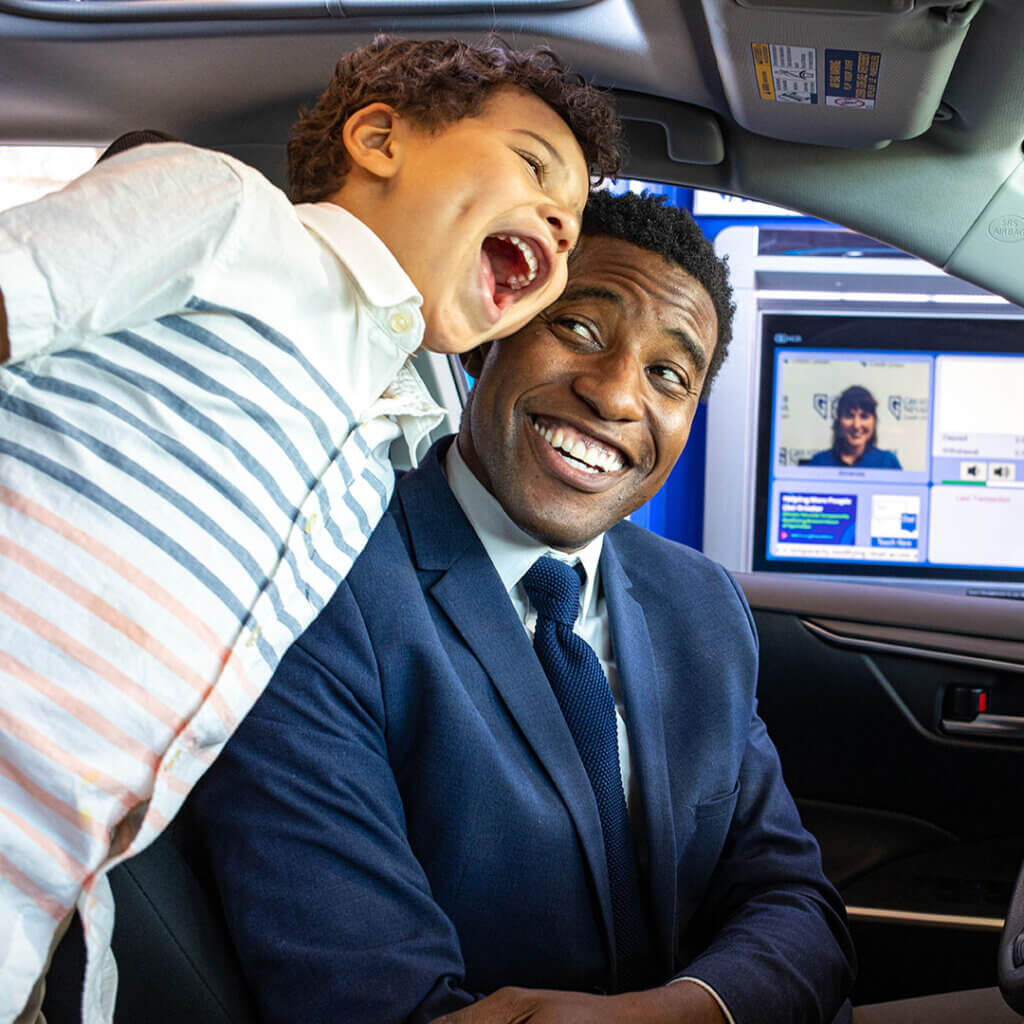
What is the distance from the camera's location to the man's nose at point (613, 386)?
1353 mm

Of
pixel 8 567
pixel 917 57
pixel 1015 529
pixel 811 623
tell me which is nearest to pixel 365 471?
pixel 8 567

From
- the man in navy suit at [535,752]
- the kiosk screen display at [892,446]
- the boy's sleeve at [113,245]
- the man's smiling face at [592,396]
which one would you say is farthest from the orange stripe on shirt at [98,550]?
the kiosk screen display at [892,446]

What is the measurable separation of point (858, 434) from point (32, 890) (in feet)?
8.85

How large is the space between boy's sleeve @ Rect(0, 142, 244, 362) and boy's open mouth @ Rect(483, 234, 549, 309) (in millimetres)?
311

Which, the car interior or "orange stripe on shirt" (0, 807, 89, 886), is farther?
the car interior

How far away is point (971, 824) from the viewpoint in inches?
81.0

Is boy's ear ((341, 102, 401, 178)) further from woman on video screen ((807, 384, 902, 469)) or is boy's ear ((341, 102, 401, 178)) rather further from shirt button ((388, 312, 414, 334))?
woman on video screen ((807, 384, 902, 469))

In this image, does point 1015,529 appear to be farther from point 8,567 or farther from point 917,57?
point 8,567

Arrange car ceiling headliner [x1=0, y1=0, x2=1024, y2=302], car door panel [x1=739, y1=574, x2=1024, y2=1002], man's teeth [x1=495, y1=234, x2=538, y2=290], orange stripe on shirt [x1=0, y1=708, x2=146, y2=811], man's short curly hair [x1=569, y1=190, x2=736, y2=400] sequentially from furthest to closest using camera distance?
1. car door panel [x1=739, y1=574, x2=1024, y2=1002]
2. man's short curly hair [x1=569, y1=190, x2=736, y2=400]
3. car ceiling headliner [x1=0, y1=0, x2=1024, y2=302]
4. man's teeth [x1=495, y1=234, x2=538, y2=290]
5. orange stripe on shirt [x1=0, y1=708, x2=146, y2=811]

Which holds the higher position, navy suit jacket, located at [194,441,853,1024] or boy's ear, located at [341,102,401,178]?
boy's ear, located at [341,102,401,178]

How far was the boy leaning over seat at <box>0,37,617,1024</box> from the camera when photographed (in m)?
0.84

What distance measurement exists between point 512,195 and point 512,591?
0.50 metres

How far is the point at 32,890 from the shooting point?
844 millimetres

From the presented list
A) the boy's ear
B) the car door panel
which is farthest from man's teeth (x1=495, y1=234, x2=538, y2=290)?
the car door panel
